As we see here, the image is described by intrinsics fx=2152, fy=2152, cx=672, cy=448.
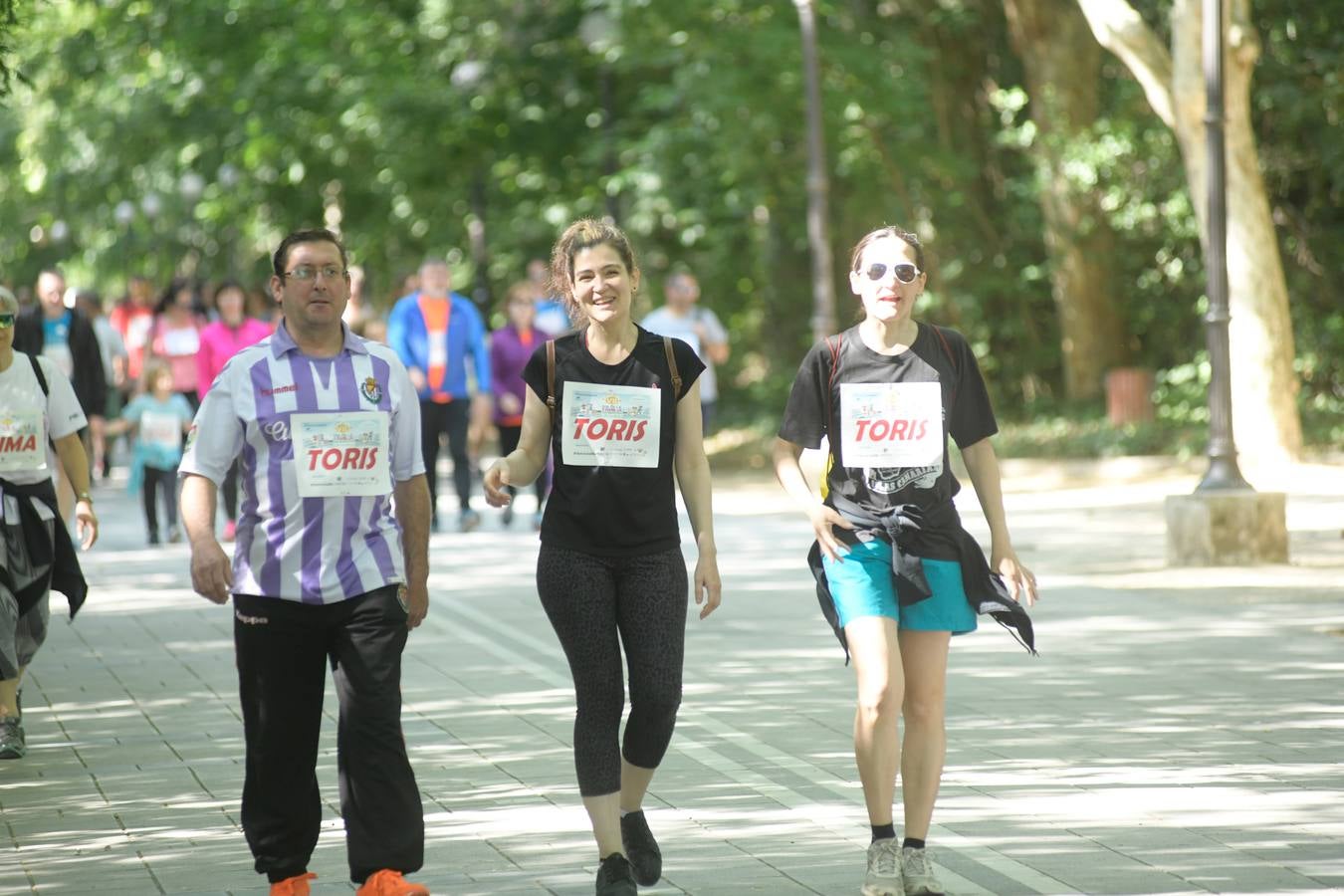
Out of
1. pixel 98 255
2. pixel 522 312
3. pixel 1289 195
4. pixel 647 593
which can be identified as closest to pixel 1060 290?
pixel 1289 195

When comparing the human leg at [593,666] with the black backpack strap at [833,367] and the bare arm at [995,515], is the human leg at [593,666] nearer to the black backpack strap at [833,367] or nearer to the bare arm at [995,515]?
the black backpack strap at [833,367]

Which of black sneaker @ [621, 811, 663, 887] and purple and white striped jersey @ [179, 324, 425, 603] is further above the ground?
purple and white striped jersey @ [179, 324, 425, 603]

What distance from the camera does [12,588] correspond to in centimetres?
802

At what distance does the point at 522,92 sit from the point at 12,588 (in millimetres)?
21240

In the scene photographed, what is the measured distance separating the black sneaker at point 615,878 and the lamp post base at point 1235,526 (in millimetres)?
8063

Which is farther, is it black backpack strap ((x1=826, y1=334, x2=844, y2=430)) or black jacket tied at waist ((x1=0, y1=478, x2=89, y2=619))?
black jacket tied at waist ((x1=0, y1=478, x2=89, y2=619))

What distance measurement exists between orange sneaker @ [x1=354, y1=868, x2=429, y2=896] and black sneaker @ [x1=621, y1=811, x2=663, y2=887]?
0.63m

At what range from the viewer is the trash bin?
22.6 metres

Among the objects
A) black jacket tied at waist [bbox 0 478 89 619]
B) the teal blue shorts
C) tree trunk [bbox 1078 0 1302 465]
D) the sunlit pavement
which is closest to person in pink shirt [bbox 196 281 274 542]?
the sunlit pavement

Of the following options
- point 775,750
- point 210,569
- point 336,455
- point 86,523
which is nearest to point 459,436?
point 86,523

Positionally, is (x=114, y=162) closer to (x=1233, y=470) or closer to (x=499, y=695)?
(x=1233, y=470)

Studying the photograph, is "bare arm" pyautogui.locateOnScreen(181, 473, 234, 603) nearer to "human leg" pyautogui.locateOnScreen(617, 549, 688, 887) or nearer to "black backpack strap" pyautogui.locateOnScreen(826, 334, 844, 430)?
"human leg" pyautogui.locateOnScreen(617, 549, 688, 887)

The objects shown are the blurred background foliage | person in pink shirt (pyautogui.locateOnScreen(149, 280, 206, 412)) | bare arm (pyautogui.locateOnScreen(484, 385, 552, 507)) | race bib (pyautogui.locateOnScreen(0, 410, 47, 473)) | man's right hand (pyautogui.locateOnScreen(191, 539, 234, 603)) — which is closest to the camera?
man's right hand (pyautogui.locateOnScreen(191, 539, 234, 603))

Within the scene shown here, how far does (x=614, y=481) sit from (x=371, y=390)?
0.68m
